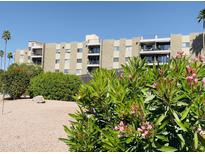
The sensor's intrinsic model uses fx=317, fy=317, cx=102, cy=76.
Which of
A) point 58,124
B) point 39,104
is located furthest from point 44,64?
point 58,124

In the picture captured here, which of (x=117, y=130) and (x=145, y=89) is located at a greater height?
(x=145, y=89)

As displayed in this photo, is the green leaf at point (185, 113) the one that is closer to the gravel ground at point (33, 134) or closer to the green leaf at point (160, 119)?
the green leaf at point (160, 119)

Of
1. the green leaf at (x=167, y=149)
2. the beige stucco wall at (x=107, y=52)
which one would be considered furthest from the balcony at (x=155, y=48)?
the green leaf at (x=167, y=149)

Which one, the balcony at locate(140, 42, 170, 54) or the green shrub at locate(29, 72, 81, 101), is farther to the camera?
the balcony at locate(140, 42, 170, 54)

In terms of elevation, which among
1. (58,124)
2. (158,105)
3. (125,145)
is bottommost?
(58,124)

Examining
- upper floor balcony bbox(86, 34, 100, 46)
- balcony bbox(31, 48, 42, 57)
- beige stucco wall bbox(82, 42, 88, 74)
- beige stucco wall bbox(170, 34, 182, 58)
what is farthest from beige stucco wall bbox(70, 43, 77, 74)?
beige stucco wall bbox(170, 34, 182, 58)

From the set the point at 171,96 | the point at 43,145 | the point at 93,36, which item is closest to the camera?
the point at 171,96

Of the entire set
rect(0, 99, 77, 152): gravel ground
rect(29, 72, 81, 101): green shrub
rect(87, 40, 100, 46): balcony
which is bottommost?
rect(0, 99, 77, 152): gravel ground

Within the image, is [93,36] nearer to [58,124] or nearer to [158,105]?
[58,124]

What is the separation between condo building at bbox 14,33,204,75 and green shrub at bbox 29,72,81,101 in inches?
1216

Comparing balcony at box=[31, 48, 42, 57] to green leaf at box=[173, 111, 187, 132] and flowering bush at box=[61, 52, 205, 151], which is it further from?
green leaf at box=[173, 111, 187, 132]

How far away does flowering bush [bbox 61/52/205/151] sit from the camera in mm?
3756

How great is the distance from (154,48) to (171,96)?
61665 mm

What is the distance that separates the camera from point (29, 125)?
584 inches
